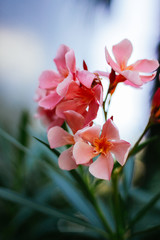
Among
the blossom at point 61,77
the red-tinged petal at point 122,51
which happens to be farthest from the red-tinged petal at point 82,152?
the red-tinged petal at point 122,51

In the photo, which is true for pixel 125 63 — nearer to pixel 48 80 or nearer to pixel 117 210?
pixel 48 80

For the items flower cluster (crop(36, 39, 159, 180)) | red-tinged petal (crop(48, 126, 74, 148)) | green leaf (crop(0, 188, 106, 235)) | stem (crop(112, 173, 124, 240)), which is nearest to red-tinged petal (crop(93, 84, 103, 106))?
flower cluster (crop(36, 39, 159, 180))

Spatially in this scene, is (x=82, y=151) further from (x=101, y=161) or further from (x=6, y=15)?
(x=6, y=15)

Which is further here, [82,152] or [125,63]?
[125,63]

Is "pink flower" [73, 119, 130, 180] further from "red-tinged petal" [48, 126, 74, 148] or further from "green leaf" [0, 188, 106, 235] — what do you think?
"green leaf" [0, 188, 106, 235]

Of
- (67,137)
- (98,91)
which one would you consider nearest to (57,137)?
(67,137)

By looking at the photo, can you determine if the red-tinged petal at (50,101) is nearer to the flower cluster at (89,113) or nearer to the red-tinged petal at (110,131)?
the flower cluster at (89,113)

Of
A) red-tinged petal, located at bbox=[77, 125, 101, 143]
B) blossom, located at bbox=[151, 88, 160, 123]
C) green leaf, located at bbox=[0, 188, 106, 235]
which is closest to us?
red-tinged petal, located at bbox=[77, 125, 101, 143]
